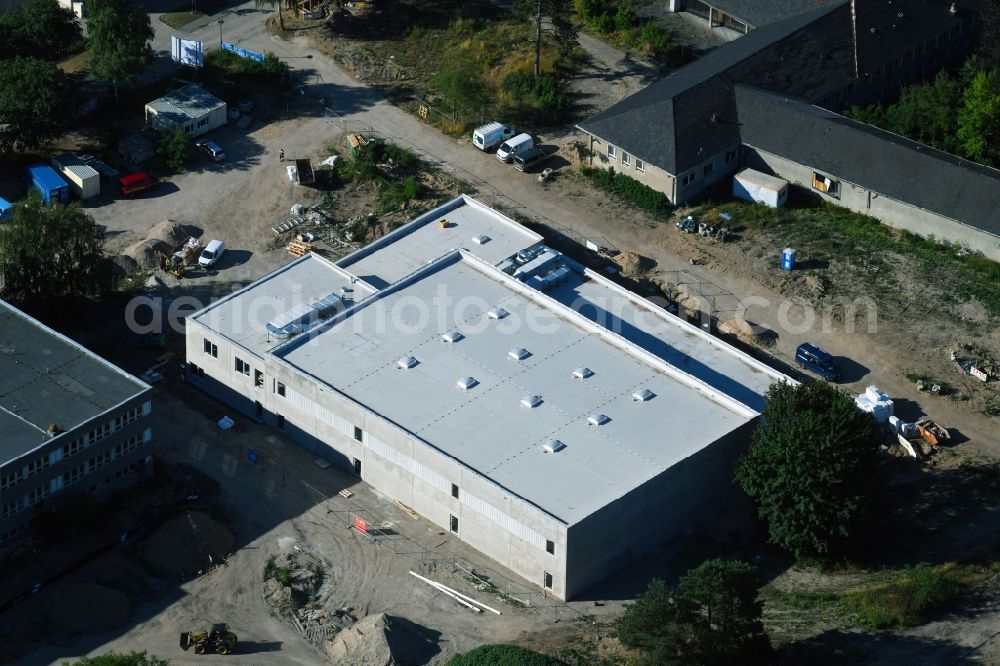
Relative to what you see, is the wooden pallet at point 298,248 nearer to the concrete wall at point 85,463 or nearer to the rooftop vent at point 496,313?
the rooftop vent at point 496,313

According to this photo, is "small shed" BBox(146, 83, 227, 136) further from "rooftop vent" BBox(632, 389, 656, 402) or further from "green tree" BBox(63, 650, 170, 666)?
"green tree" BBox(63, 650, 170, 666)

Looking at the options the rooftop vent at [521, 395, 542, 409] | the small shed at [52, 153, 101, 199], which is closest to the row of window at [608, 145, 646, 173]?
the rooftop vent at [521, 395, 542, 409]

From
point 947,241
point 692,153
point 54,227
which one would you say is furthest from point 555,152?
point 54,227

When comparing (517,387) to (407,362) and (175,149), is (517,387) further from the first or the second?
(175,149)

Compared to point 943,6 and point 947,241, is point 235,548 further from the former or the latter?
point 943,6

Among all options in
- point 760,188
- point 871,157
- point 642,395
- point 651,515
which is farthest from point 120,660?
point 871,157

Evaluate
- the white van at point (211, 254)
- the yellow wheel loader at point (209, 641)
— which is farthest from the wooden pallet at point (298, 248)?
the yellow wheel loader at point (209, 641)

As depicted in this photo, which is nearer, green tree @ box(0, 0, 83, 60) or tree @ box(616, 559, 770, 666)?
tree @ box(616, 559, 770, 666)

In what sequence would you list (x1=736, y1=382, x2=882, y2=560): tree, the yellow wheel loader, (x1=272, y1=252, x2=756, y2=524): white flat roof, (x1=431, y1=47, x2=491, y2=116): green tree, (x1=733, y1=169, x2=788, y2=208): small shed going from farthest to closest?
1. (x1=431, y1=47, x2=491, y2=116): green tree
2. (x1=733, y1=169, x2=788, y2=208): small shed
3. (x1=272, y1=252, x2=756, y2=524): white flat roof
4. (x1=736, y1=382, x2=882, y2=560): tree
5. the yellow wheel loader
